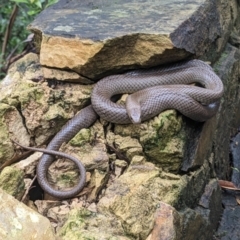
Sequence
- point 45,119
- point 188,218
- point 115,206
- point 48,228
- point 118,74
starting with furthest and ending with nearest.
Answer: point 118,74 < point 45,119 < point 188,218 < point 115,206 < point 48,228

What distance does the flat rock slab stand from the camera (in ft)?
11.0

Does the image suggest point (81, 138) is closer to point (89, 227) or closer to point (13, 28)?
point (89, 227)

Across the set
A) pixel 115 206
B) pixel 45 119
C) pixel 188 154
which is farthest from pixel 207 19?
pixel 115 206

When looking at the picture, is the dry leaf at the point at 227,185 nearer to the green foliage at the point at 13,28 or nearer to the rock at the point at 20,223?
the rock at the point at 20,223

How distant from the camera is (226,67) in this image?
442 centimetres

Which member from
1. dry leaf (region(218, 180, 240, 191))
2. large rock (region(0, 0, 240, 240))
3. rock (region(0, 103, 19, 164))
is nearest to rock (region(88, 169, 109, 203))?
large rock (region(0, 0, 240, 240))

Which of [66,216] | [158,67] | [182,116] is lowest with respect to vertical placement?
[66,216]

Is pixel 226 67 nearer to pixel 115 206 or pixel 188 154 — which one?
pixel 188 154

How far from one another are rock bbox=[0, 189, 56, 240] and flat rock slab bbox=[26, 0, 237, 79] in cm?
135

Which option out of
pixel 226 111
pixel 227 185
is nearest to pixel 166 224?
pixel 227 185

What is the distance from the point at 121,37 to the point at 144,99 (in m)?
0.48

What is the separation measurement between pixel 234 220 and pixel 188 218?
37.9 inches

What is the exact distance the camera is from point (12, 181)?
2.88 meters

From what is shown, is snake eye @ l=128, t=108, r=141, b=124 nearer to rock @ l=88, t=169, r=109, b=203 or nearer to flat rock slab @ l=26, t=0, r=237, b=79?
rock @ l=88, t=169, r=109, b=203
